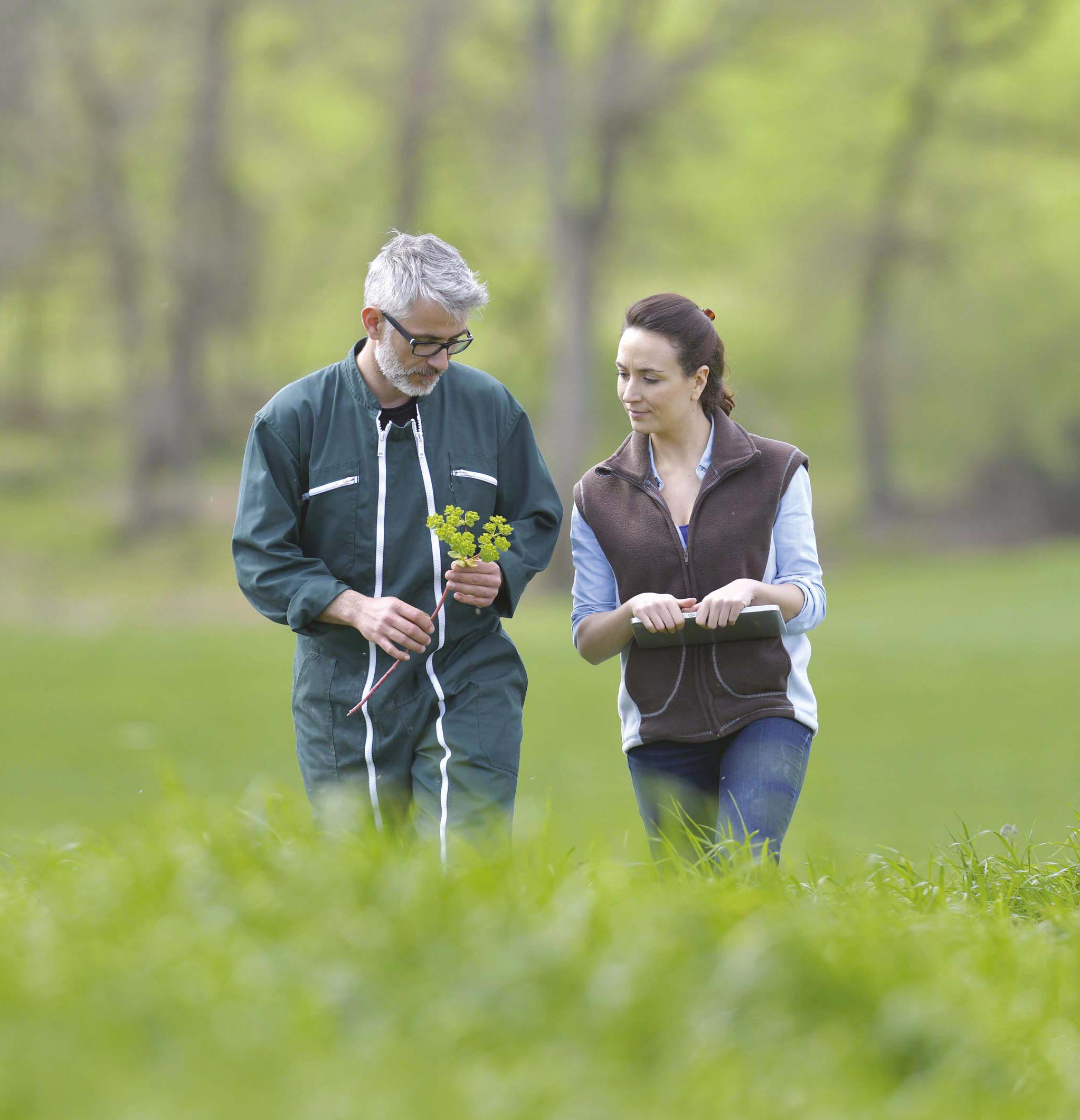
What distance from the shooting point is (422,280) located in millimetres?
4078

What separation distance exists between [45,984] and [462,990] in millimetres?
576

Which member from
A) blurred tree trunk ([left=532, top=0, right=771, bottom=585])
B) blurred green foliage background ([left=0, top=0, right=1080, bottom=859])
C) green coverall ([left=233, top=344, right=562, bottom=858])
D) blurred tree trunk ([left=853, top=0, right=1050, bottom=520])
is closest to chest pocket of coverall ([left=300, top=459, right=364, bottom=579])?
green coverall ([left=233, top=344, right=562, bottom=858])

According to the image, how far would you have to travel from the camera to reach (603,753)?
15.1 metres

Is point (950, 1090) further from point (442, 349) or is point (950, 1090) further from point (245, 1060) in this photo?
point (442, 349)

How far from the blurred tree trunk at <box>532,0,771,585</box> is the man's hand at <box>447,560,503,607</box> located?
22205 millimetres

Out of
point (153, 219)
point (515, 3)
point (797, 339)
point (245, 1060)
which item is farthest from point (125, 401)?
point (245, 1060)

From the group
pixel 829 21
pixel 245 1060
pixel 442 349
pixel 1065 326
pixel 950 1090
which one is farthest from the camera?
pixel 1065 326

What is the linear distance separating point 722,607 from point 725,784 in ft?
1.62

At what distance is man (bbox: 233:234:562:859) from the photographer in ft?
13.4

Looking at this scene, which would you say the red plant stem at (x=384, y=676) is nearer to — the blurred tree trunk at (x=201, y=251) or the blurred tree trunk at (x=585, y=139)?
the blurred tree trunk at (x=585, y=139)

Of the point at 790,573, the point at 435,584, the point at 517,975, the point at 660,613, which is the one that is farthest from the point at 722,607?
the point at 517,975

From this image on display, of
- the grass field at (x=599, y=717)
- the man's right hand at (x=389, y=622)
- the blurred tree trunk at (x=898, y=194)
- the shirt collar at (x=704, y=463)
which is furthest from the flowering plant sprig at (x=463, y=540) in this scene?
the blurred tree trunk at (x=898, y=194)

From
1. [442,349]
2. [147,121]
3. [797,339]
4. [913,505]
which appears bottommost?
[913,505]

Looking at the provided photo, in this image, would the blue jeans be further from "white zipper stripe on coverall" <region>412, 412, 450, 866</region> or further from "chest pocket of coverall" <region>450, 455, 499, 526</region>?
"chest pocket of coverall" <region>450, 455, 499, 526</region>
